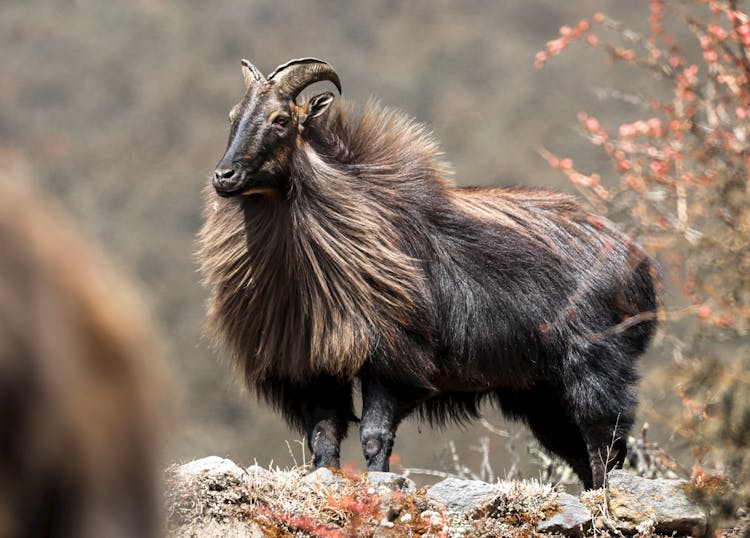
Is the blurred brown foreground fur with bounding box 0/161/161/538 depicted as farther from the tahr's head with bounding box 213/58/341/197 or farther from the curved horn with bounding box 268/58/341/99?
the curved horn with bounding box 268/58/341/99

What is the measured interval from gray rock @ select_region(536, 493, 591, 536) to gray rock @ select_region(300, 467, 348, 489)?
1.01m

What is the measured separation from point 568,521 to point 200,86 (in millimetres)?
28278

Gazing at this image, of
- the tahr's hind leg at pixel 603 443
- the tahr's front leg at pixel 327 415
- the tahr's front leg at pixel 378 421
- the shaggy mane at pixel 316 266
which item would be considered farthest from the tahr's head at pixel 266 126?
the tahr's hind leg at pixel 603 443

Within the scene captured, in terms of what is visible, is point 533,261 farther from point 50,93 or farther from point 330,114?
point 50,93

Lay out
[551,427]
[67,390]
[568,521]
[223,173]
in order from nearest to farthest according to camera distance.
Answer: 1. [67,390]
2. [568,521]
3. [223,173]
4. [551,427]

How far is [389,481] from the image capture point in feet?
20.2

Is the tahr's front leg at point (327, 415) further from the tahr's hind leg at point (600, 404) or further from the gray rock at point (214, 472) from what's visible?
the tahr's hind leg at point (600, 404)

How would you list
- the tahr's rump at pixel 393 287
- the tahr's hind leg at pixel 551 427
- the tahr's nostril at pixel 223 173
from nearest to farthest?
1. the tahr's nostril at pixel 223 173
2. the tahr's rump at pixel 393 287
3. the tahr's hind leg at pixel 551 427

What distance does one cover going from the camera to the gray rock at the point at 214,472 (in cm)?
585

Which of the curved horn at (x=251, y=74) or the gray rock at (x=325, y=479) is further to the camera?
the curved horn at (x=251, y=74)

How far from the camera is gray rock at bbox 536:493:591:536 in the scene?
234 inches

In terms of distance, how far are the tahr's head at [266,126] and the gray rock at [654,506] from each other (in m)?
2.67

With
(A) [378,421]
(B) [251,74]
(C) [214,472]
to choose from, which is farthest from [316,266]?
(C) [214,472]

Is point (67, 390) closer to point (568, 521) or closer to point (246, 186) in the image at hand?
point (568, 521)
